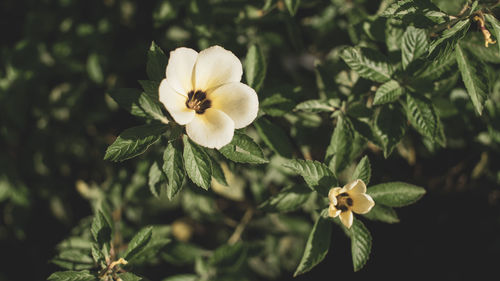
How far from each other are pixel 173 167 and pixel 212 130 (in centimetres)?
33

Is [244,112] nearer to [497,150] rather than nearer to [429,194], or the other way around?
[497,150]

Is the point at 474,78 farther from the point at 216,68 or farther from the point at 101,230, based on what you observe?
the point at 101,230

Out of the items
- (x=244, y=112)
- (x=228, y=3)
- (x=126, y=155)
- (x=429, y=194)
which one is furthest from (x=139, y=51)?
(x=429, y=194)

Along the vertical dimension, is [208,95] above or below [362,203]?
above

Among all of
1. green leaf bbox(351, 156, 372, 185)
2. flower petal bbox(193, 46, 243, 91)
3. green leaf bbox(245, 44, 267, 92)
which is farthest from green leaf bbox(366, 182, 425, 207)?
flower petal bbox(193, 46, 243, 91)

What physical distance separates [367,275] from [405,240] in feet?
1.20

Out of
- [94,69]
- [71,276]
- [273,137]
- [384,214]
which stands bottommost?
[384,214]

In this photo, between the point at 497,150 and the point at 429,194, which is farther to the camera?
the point at 429,194

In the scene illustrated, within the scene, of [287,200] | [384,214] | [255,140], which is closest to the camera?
A: [384,214]

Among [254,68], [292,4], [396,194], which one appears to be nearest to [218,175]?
[254,68]

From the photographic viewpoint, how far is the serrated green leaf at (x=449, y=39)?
1.52 metres

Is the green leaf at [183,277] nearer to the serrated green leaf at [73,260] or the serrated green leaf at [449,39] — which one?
the serrated green leaf at [73,260]

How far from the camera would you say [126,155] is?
1.56 metres

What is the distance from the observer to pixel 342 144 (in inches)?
74.3
